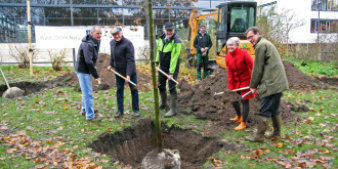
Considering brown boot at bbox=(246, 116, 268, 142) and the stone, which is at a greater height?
the stone

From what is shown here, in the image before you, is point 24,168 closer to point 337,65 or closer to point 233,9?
point 233,9

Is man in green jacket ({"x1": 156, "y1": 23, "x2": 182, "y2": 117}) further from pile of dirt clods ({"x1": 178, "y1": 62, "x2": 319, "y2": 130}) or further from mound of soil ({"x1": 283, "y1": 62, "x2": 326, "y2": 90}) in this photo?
mound of soil ({"x1": 283, "y1": 62, "x2": 326, "y2": 90})

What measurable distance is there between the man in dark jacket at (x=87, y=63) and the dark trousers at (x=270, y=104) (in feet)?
10.9

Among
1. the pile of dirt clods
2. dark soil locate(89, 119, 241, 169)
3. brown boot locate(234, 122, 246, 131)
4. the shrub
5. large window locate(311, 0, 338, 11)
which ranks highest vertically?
large window locate(311, 0, 338, 11)

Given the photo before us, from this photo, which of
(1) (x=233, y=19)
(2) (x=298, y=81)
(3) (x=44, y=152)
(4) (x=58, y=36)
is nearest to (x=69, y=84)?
(4) (x=58, y=36)

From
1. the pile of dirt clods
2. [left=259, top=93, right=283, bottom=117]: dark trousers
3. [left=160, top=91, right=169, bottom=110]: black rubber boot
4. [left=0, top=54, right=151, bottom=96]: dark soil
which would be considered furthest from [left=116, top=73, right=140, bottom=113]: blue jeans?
[left=259, top=93, right=283, bottom=117]: dark trousers

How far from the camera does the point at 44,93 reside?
314 inches

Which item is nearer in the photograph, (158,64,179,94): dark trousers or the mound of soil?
(158,64,179,94): dark trousers

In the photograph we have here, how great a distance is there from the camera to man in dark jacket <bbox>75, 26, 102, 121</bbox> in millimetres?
5336

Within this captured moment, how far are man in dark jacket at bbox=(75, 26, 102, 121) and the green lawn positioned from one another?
1.80 ft

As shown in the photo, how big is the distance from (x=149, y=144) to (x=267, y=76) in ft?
8.41

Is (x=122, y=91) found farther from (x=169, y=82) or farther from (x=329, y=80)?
(x=329, y=80)

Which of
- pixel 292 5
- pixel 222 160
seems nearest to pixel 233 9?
pixel 222 160

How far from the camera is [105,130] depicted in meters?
5.16
